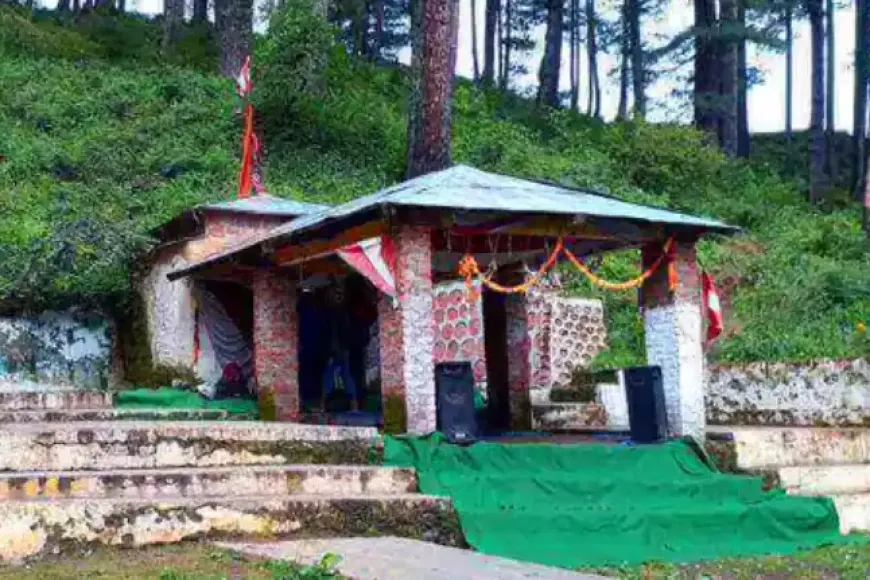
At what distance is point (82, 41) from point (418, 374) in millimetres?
23233

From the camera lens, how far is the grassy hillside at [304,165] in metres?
15.8

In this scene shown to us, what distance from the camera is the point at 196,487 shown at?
7.77 metres

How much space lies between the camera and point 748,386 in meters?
13.2

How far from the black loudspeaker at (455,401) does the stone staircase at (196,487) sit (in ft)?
4.54

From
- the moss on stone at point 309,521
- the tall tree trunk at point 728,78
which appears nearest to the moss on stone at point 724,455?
the moss on stone at point 309,521

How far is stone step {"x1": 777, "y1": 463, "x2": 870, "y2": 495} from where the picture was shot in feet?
33.4

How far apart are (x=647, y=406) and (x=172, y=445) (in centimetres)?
500

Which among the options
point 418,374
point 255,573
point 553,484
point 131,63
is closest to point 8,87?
point 131,63

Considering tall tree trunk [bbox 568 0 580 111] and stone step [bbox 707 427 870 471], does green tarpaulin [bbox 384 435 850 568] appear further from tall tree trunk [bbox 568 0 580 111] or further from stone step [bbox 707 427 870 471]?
tall tree trunk [bbox 568 0 580 111]

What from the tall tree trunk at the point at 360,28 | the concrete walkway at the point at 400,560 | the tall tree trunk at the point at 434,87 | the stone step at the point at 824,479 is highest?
the tall tree trunk at the point at 360,28

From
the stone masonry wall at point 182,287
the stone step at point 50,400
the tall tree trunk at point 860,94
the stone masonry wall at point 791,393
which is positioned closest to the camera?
the stone step at point 50,400

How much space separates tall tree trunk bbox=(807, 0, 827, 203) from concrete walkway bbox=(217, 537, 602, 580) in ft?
71.7

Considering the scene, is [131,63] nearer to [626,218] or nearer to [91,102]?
[91,102]

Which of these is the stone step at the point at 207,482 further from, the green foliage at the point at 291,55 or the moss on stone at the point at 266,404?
the green foliage at the point at 291,55
